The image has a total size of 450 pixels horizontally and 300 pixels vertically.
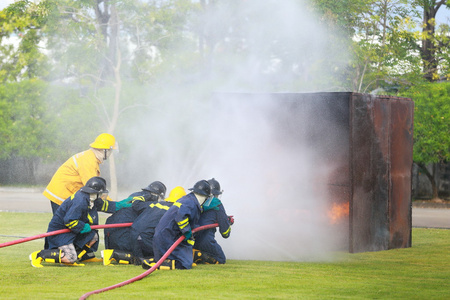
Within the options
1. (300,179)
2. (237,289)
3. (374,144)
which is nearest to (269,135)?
(300,179)

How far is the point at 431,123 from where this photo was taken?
24875 mm

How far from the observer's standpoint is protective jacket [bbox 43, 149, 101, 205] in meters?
10.4

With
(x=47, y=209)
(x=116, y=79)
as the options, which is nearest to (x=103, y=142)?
(x=47, y=209)

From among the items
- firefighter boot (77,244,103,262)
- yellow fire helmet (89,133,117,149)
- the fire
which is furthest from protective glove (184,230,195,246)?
the fire

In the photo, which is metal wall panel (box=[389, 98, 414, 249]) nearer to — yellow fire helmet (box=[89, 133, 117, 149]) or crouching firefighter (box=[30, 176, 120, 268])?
yellow fire helmet (box=[89, 133, 117, 149])

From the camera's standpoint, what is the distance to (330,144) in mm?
12086

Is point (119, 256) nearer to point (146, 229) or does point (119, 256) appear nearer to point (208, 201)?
point (146, 229)

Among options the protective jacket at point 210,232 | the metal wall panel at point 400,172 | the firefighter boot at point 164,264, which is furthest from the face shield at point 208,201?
the metal wall panel at point 400,172

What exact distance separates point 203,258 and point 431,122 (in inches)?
652

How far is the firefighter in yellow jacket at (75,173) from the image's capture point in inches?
410

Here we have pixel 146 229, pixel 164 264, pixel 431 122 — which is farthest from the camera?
pixel 431 122

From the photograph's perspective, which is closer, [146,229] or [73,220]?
[73,220]

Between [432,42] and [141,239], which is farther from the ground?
[432,42]

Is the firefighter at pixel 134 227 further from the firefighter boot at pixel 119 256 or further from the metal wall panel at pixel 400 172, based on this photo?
the metal wall panel at pixel 400 172
